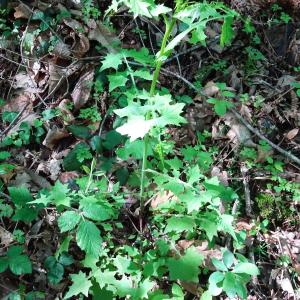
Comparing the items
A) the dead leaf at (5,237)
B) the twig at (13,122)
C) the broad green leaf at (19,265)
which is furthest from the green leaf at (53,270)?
the twig at (13,122)

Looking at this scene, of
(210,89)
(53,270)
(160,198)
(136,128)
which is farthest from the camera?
(210,89)

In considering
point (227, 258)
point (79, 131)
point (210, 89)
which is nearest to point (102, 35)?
point (79, 131)

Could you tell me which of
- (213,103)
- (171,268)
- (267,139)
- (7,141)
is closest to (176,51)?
(213,103)

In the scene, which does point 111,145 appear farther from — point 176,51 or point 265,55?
point 265,55

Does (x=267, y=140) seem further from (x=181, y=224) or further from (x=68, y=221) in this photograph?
(x=68, y=221)

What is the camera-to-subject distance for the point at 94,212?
2.04 meters

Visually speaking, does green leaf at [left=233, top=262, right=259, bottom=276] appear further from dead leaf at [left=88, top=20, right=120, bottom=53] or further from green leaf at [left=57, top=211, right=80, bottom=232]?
dead leaf at [left=88, top=20, right=120, bottom=53]

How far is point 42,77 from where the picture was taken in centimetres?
322

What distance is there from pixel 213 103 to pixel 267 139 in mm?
492

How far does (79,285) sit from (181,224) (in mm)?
655

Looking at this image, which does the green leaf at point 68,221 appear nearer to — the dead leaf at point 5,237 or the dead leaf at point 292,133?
the dead leaf at point 5,237

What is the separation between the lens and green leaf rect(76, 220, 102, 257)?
78.3 inches

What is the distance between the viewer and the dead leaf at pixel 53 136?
2910 millimetres

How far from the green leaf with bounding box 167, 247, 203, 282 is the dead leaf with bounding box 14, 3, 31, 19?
2.37m
